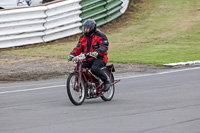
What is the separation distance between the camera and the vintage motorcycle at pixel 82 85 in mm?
9180

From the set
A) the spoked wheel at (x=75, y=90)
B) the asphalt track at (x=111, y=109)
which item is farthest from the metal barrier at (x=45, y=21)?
the spoked wheel at (x=75, y=90)

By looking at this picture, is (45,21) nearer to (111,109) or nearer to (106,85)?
(106,85)

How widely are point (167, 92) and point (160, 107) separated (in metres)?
2.05

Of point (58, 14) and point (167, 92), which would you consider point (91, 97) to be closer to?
point (167, 92)

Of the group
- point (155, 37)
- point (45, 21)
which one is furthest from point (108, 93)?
point (155, 37)

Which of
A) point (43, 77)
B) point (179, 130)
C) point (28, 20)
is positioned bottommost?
point (179, 130)

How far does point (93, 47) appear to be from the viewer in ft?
31.6

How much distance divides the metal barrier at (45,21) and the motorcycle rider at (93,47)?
34.5 feet

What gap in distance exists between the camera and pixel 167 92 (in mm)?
10789

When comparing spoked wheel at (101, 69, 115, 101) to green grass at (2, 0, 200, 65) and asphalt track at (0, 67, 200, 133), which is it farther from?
green grass at (2, 0, 200, 65)

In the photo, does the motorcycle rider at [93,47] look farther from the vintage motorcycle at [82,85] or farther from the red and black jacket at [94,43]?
the vintage motorcycle at [82,85]

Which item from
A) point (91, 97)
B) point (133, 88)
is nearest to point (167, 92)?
point (133, 88)

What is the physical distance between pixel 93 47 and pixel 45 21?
11.4 meters

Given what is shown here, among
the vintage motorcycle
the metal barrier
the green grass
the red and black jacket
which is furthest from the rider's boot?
the metal barrier
